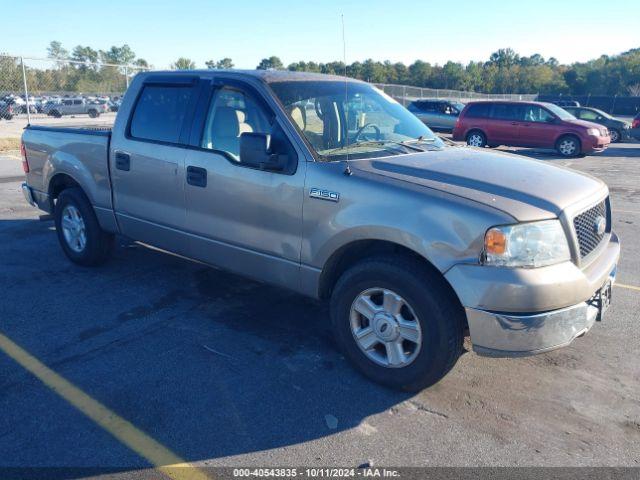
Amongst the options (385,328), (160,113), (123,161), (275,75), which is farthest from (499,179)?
(123,161)

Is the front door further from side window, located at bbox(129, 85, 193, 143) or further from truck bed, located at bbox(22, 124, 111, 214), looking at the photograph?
truck bed, located at bbox(22, 124, 111, 214)

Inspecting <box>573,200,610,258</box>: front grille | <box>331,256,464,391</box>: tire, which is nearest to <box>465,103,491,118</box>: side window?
<box>573,200,610,258</box>: front grille

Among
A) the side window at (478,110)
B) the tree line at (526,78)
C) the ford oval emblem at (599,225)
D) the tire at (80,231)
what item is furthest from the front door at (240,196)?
the tree line at (526,78)

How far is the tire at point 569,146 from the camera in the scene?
1730cm

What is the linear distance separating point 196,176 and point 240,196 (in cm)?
50

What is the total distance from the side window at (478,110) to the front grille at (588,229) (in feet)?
51.6

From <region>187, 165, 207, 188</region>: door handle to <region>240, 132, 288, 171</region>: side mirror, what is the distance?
21.0 inches

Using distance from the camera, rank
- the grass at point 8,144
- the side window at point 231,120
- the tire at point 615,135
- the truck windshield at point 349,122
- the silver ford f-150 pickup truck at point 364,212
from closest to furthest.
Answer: the silver ford f-150 pickup truck at point 364,212 → the truck windshield at point 349,122 → the side window at point 231,120 → the grass at point 8,144 → the tire at point 615,135

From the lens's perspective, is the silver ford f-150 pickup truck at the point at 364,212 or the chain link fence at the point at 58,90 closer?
the silver ford f-150 pickup truck at the point at 364,212

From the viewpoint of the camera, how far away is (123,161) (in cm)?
497

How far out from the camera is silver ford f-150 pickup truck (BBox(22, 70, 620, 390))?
10.1 feet

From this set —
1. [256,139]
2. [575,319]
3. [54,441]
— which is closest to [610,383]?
[575,319]

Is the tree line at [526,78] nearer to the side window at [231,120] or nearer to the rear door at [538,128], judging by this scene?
the rear door at [538,128]

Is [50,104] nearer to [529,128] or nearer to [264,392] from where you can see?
[529,128]
